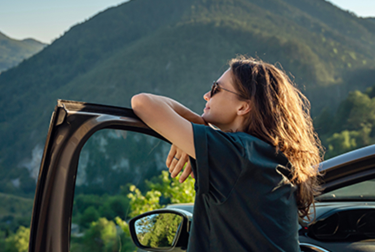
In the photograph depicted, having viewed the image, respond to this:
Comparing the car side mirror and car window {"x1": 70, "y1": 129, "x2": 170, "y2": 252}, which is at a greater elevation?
car window {"x1": 70, "y1": 129, "x2": 170, "y2": 252}

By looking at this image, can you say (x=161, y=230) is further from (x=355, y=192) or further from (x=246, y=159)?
(x=355, y=192)

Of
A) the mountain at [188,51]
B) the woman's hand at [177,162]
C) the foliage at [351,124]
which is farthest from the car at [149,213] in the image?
the mountain at [188,51]

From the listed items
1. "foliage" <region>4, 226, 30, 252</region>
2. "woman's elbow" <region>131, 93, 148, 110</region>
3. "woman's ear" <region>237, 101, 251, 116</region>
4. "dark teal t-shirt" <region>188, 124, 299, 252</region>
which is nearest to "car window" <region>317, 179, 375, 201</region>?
"dark teal t-shirt" <region>188, 124, 299, 252</region>

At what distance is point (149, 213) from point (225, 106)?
661 mm

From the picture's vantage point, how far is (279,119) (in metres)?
1.15

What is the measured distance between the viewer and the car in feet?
2.70

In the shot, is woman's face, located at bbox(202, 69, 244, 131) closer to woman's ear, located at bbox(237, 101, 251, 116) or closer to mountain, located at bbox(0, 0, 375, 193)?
woman's ear, located at bbox(237, 101, 251, 116)

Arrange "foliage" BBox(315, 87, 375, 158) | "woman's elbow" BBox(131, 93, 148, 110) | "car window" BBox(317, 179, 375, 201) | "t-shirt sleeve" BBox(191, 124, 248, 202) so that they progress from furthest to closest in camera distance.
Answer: "foliage" BBox(315, 87, 375, 158)
"car window" BBox(317, 179, 375, 201)
"woman's elbow" BBox(131, 93, 148, 110)
"t-shirt sleeve" BBox(191, 124, 248, 202)

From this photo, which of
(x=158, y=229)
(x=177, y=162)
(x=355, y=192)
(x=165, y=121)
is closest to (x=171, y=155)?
(x=177, y=162)

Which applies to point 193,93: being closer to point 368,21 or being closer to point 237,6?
point 237,6

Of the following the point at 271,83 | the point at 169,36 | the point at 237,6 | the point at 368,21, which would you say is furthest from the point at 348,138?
the point at 368,21

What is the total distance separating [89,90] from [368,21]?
6486 cm

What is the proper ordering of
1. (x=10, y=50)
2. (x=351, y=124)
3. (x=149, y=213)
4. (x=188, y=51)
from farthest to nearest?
1. (x=188, y=51)
2. (x=10, y=50)
3. (x=351, y=124)
4. (x=149, y=213)

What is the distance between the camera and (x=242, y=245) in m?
0.98
